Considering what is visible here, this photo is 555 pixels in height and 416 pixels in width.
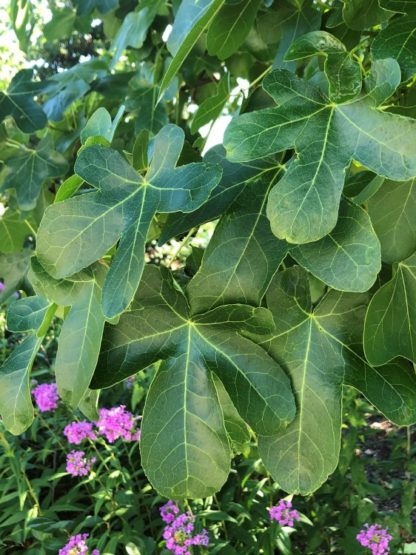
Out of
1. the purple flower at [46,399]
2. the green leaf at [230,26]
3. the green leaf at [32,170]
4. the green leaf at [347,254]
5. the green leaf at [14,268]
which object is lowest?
the purple flower at [46,399]

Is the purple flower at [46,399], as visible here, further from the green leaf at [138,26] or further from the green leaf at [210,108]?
the green leaf at [210,108]

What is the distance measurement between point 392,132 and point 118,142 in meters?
0.87

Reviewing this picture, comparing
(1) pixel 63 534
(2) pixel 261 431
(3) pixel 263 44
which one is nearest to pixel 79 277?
(2) pixel 261 431

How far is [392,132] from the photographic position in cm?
44

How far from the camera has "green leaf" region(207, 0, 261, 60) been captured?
0.72m

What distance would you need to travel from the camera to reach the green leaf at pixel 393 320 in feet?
1.66

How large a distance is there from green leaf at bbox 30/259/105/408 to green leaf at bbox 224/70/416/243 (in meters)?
0.17

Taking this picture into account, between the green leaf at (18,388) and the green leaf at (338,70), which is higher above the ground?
the green leaf at (338,70)

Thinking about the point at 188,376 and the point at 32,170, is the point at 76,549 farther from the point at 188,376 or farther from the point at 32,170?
the point at 188,376

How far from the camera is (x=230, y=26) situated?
0.73 meters

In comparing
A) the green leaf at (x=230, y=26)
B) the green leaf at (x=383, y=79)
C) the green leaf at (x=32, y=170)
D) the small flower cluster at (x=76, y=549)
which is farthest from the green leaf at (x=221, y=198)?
the small flower cluster at (x=76, y=549)

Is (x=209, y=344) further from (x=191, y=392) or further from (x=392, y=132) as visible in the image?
(x=392, y=132)

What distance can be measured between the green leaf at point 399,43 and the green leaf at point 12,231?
1.03 metres

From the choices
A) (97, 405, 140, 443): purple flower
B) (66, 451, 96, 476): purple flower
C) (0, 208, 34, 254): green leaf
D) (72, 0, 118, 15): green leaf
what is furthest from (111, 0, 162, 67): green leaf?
(66, 451, 96, 476): purple flower
